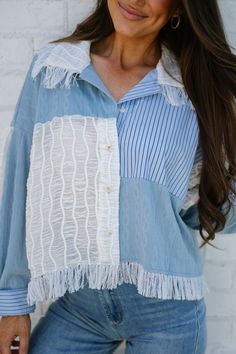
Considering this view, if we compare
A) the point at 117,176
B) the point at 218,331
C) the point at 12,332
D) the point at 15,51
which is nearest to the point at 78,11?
the point at 15,51

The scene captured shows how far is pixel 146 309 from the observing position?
1170 millimetres

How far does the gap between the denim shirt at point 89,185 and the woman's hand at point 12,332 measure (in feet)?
0.09

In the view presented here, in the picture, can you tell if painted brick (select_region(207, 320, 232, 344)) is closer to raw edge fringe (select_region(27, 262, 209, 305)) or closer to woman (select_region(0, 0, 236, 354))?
woman (select_region(0, 0, 236, 354))

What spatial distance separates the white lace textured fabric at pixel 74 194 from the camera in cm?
109

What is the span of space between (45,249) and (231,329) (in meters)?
0.78

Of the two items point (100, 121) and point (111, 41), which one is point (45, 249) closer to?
point (100, 121)

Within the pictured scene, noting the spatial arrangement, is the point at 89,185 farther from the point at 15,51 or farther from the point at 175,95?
the point at 15,51

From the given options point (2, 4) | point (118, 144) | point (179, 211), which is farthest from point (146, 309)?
point (2, 4)

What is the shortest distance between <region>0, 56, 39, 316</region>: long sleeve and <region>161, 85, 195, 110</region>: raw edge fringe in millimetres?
285

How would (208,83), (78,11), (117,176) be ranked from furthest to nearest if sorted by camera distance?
(78,11) < (208,83) < (117,176)

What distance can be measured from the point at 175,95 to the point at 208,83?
3.5 inches

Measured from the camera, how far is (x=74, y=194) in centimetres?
109

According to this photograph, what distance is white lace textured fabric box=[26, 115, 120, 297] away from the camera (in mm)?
1091

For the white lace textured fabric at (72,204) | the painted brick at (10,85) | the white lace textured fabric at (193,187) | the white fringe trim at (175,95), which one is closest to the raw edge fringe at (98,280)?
the white lace textured fabric at (72,204)
